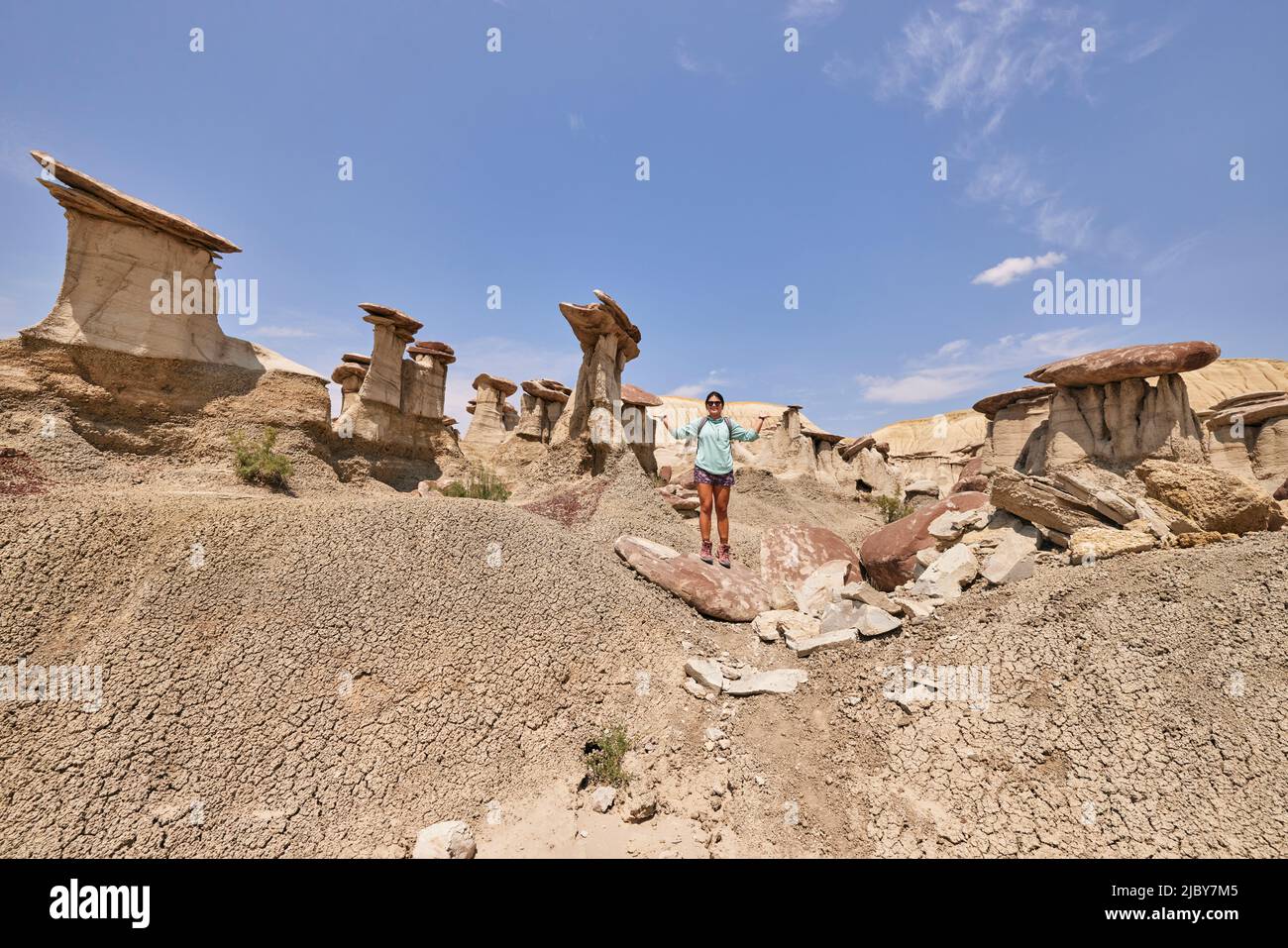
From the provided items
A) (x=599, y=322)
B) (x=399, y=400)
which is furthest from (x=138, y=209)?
(x=599, y=322)

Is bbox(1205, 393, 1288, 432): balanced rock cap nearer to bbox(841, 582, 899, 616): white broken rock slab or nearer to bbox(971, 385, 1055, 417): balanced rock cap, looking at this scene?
bbox(971, 385, 1055, 417): balanced rock cap

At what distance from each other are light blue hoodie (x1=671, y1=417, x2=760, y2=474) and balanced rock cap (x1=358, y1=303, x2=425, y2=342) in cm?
916

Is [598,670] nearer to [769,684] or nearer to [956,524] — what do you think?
[769,684]

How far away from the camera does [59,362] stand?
23.7 ft

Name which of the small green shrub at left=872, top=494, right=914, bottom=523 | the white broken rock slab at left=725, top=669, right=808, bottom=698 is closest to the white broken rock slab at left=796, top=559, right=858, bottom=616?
the white broken rock slab at left=725, top=669, right=808, bottom=698

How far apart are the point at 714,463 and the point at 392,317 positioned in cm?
980

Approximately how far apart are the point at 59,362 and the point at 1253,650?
43.3 feet

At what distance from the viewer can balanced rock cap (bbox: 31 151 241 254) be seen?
23.5 feet

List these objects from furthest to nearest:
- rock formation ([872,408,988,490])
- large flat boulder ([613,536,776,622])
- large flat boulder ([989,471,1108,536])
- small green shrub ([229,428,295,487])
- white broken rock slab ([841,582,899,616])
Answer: rock formation ([872,408,988,490]) → small green shrub ([229,428,295,487]) → large flat boulder ([613,536,776,622]) → large flat boulder ([989,471,1108,536]) → white broken rock slab ([841,582,899,616])

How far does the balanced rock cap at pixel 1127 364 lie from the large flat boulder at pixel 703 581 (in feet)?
29.2

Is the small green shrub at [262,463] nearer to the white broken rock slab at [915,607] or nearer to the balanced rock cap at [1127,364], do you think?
the white broken rock slab at [915,607]

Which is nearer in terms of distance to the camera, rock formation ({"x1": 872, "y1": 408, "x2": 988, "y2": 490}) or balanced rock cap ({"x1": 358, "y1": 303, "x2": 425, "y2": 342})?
balanced rock cap ({"x1": 358, "y1": 303, "x2": 425, "y2": 342})
